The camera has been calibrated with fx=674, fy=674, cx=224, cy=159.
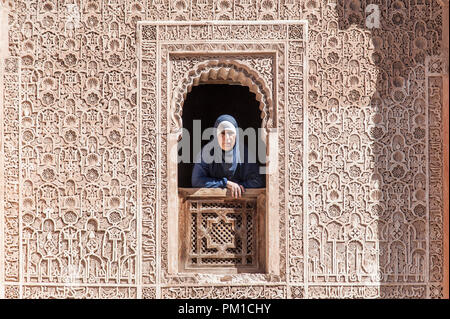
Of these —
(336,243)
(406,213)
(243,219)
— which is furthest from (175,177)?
(406,213)

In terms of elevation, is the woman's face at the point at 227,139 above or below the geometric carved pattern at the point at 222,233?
above

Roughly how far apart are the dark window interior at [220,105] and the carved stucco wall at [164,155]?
1.54 meters

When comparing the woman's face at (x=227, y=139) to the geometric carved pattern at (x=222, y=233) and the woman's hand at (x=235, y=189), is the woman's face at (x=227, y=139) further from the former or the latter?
the geometric carved pattern at (x=222, y=233)

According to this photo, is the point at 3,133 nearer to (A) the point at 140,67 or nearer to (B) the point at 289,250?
(A) the point at 140,67

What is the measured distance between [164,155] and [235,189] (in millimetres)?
652

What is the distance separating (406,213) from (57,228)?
2.85 m

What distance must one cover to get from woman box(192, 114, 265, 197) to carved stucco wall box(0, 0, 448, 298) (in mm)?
509

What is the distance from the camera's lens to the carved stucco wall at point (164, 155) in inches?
216

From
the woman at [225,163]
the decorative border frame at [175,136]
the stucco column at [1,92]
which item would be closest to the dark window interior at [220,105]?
the woman at [225,163]

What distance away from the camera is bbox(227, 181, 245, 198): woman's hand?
560 centimetres

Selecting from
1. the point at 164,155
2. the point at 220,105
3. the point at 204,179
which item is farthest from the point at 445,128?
the point at 220,105

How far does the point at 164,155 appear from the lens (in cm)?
551
